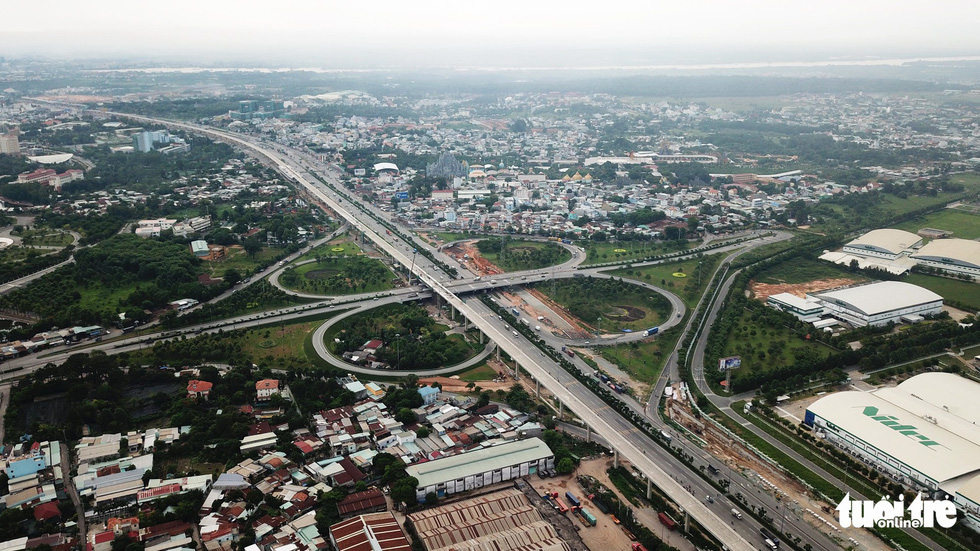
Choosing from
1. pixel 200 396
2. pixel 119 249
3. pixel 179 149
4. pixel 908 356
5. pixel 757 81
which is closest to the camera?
pixel 200 396

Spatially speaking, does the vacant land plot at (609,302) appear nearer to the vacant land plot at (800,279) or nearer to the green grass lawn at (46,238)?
the vacant land plot at (800,279)

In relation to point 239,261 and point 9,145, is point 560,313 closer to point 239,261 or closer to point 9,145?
point 239,261

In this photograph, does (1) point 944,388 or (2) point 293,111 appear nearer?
(1) point 944,388

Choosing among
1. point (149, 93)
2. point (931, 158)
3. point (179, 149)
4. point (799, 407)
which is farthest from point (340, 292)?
point (149, 93)

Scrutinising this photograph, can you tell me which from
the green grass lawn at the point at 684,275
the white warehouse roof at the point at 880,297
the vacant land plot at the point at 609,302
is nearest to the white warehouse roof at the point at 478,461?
the vacant land plot at the point at 609,302

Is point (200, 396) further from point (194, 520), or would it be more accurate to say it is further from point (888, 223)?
point (888, 223)

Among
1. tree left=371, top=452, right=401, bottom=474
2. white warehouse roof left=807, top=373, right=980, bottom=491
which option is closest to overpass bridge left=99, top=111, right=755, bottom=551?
tree left=371, top=452, right=401, bottom=474

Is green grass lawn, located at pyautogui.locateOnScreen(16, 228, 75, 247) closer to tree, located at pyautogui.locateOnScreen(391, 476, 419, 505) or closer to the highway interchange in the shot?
the highway interchange
